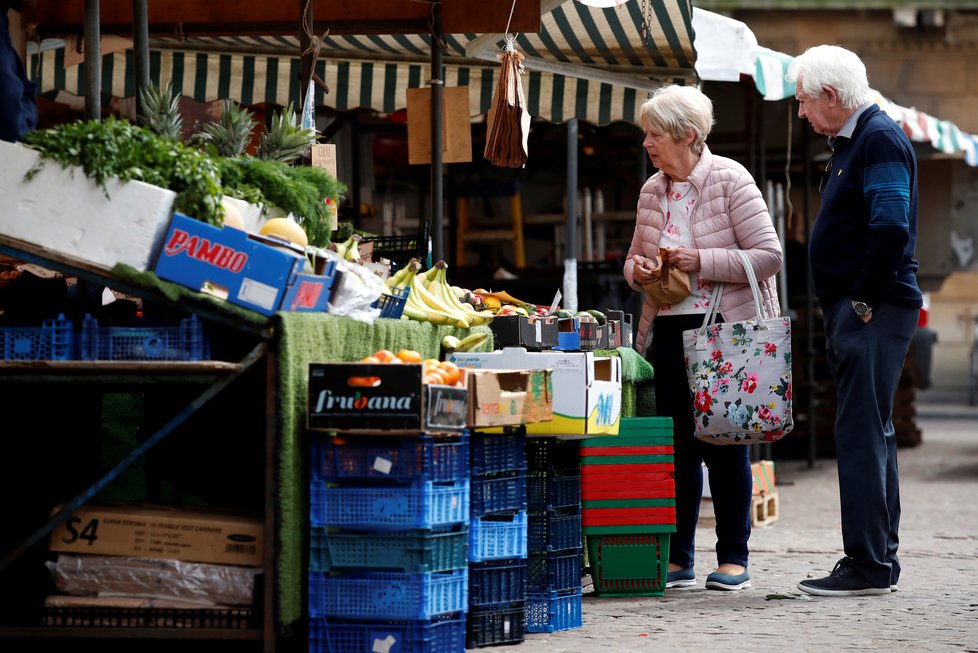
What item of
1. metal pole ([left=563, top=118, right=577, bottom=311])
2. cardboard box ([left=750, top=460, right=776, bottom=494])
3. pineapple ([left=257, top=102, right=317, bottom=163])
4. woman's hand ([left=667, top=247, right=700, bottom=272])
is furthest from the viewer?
metal pole ([left=563, top=118, right=577, bottom=311])

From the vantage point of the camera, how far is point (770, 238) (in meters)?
6.00

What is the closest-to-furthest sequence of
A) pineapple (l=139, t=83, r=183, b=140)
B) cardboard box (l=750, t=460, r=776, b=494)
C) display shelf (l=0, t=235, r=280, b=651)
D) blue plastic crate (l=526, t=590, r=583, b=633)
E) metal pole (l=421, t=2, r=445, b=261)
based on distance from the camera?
display shelf (l=0, t=235, r=280, b=651)
pineapple (l=139, t=83, r=183, b=140)
blue plastic crate (l=526, t=590, r=583, b=633)
metal pole (l=421, t=2, r=445, b=261)
cardboard box (l=750, t=460, r=776, b=494)

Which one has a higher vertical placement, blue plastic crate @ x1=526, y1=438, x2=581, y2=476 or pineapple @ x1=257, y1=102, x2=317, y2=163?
pineapple @ x1=257, y1=102, x2=317, y2=163

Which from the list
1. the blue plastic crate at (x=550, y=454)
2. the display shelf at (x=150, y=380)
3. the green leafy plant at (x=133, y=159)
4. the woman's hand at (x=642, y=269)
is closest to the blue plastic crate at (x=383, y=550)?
the display shelf at (x=150, y=380)

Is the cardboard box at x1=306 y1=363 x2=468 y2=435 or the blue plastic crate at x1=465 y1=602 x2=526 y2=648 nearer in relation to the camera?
the cardboard box at x1=306 y1=363 x2=468 y2=435

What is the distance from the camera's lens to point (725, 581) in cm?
611

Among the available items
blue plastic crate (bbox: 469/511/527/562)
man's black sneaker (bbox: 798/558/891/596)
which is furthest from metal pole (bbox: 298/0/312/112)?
man's black sneaker (bbox: 798/558/891/596)

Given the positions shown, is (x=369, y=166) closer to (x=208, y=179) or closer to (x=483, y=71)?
(x=483, y=71)

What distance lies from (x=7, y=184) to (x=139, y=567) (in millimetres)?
1270

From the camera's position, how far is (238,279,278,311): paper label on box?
4352 mm

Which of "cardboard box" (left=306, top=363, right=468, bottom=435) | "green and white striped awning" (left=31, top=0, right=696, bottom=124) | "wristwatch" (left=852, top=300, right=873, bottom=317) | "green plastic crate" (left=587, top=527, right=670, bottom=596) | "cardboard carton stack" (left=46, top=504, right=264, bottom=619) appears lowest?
"green plastic crate" (left=587, top=527, right=670, bottom=596)

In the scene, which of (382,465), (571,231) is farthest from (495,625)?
(571,231)

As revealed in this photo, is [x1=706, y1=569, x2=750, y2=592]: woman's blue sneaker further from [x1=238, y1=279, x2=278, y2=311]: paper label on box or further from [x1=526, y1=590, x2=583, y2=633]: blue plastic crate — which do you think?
[x1=238, y1=279, x2=278, y2=311]: paper label on box

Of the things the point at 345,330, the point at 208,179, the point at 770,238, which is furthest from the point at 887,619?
the point at 208,179
